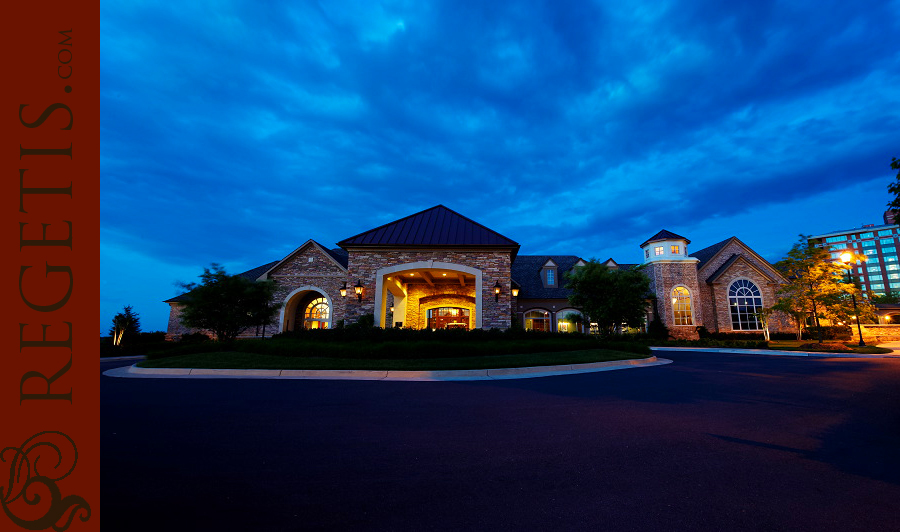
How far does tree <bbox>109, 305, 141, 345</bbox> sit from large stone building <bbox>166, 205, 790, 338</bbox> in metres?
3.01

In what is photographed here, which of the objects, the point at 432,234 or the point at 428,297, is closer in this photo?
the point at 432,234

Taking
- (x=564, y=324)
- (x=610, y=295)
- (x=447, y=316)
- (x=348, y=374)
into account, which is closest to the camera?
(x=348, y=374)

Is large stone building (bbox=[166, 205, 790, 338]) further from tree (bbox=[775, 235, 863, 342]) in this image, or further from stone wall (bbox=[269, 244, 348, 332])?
tree (bbox=[775, 235, 863, 342])

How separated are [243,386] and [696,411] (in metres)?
10.1

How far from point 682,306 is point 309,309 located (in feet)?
98.8

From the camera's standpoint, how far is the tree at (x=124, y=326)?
77.3 feet

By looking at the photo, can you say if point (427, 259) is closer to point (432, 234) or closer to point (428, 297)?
point (432, 234)

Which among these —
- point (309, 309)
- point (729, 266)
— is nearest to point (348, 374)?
point (309, 309)

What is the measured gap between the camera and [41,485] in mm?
1682

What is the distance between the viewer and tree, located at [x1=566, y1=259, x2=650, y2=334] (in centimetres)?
1914

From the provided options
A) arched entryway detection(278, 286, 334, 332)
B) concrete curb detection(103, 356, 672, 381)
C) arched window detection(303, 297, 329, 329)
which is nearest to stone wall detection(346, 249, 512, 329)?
concrete curb detection(103, 356, 672, 381)

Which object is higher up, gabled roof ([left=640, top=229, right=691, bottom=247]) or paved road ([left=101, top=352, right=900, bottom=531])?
gabled roof ([left=640, top=229, right=691, bottom=247])

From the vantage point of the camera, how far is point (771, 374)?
433 inches

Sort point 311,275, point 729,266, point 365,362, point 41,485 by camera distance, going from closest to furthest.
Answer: point 41,485 < point 365,362 < point 311,275 < point 729,266
